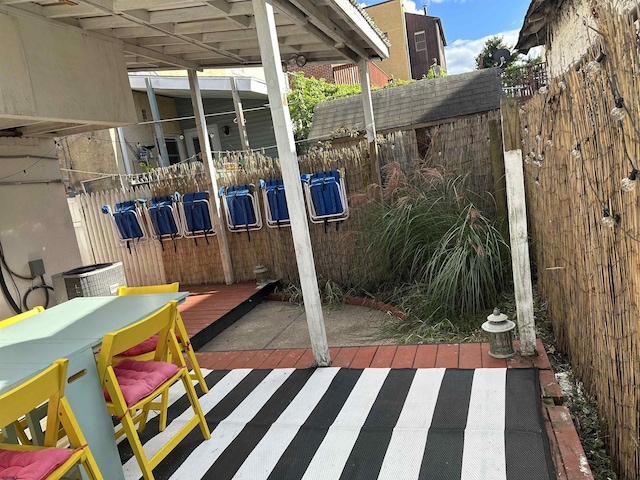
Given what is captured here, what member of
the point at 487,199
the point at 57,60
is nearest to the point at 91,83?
the point at 57,60

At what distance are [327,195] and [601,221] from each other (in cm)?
374

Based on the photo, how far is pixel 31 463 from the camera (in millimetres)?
1758

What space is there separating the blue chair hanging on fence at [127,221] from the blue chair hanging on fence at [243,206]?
132cm

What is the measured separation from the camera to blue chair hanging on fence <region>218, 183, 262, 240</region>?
5895 mm

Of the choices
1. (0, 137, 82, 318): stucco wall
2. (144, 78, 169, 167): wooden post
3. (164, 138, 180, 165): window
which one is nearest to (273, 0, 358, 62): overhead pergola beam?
(0, 137, 82, 318): stucco wall

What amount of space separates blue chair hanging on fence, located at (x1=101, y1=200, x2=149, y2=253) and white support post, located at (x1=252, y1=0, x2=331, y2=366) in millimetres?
3961

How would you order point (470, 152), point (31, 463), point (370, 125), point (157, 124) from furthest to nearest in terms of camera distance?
point (157, 124), point (370, 125), point (470, 152), point (31, 463)

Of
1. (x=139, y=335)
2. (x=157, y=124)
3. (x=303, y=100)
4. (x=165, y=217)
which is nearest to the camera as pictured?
(x=139, y=335)

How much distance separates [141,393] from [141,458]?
305 mm

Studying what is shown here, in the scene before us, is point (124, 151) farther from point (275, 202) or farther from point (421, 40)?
point (421, 40)

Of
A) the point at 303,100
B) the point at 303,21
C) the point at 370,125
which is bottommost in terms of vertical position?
the point at 370,125

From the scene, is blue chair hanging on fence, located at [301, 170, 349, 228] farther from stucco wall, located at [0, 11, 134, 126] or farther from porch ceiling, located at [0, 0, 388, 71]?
stucco wall, located at [0, 11, 134, 126]

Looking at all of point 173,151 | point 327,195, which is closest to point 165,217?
point 327,195

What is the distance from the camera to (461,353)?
3207 mm
